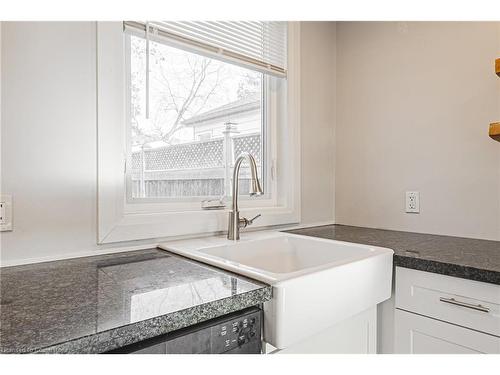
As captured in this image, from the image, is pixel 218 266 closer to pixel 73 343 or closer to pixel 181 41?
pixel 73 343

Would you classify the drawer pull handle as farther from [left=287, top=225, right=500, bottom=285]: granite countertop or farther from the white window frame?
the white window frame

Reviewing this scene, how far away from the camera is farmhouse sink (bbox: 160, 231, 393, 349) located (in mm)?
875

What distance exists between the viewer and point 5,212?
3.34ft

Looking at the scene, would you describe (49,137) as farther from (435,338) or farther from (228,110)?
(435,338)

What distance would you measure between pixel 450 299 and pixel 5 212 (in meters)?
1.34

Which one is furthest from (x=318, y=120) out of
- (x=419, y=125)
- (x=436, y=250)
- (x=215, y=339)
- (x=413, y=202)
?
(x=215, y=339)

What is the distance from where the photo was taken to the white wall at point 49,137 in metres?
1.03

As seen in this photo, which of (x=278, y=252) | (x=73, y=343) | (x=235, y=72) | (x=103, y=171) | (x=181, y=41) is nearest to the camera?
(x=73, y=343)

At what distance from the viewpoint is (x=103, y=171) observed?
119cm

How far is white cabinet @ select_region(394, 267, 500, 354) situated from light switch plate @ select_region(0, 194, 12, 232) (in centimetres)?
123

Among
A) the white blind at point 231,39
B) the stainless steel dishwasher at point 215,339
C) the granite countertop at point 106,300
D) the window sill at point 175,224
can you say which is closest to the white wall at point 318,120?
the white blind at point 231,39

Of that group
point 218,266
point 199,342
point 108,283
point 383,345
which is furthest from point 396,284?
point 108,283

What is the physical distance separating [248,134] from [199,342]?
119 cm

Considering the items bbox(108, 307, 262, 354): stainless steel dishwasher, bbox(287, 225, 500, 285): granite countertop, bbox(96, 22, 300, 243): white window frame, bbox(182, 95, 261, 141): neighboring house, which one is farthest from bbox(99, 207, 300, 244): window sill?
bbox(108, 307, 262, 354): stainless steel dishwasher
